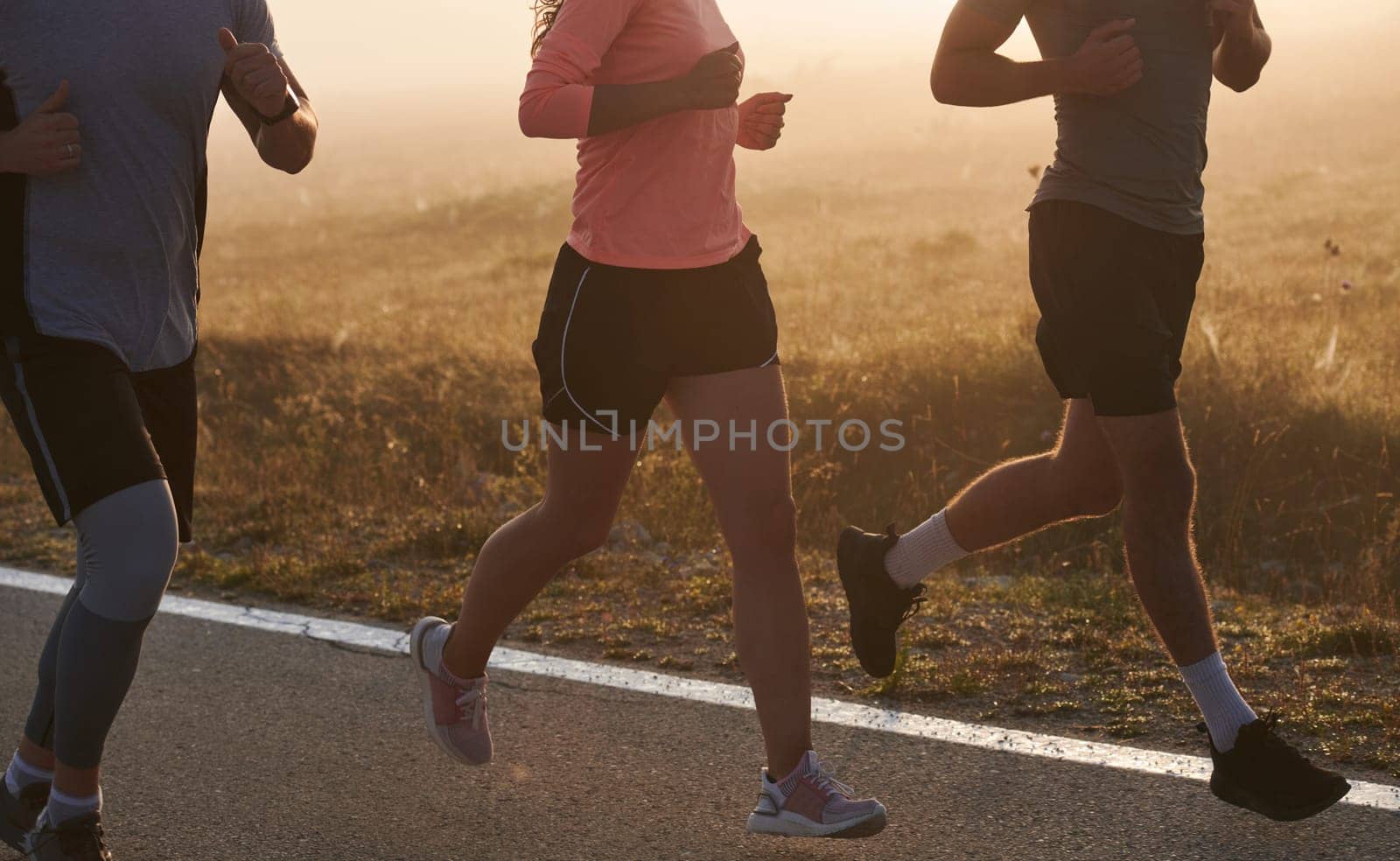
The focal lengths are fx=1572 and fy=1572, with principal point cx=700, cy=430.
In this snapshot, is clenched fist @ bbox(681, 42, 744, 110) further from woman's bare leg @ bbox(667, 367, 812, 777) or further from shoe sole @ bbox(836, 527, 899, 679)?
shoe sole @ bbox(836, 527, 899, 679)

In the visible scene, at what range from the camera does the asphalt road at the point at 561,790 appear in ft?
10.8

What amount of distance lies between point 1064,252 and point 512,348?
7380mm

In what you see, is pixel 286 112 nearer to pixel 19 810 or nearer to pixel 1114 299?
pixel 19 810

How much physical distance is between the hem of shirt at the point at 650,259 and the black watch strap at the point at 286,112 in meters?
0.64

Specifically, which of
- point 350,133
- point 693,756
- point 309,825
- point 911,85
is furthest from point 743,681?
point 350,133

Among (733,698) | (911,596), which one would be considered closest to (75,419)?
(733,698)

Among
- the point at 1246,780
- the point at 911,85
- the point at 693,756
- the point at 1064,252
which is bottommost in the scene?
the point at 911,85

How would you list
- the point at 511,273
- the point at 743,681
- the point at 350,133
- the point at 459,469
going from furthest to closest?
1. the point at 350,133
2. the point at 511,273
3. the point at 459,469
4. the point at 743,681

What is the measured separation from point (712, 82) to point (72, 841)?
1.92 metres

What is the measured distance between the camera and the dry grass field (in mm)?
4434

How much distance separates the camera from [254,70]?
3.01 metres

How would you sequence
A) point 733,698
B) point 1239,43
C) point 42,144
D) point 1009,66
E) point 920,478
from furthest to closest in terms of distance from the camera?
1. point 920,478
2. point 733,698
3. point 1239,43
4. point 1009,66
5. point 42,144

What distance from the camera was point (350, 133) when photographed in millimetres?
91812

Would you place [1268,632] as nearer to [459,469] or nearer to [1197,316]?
[459,469]
